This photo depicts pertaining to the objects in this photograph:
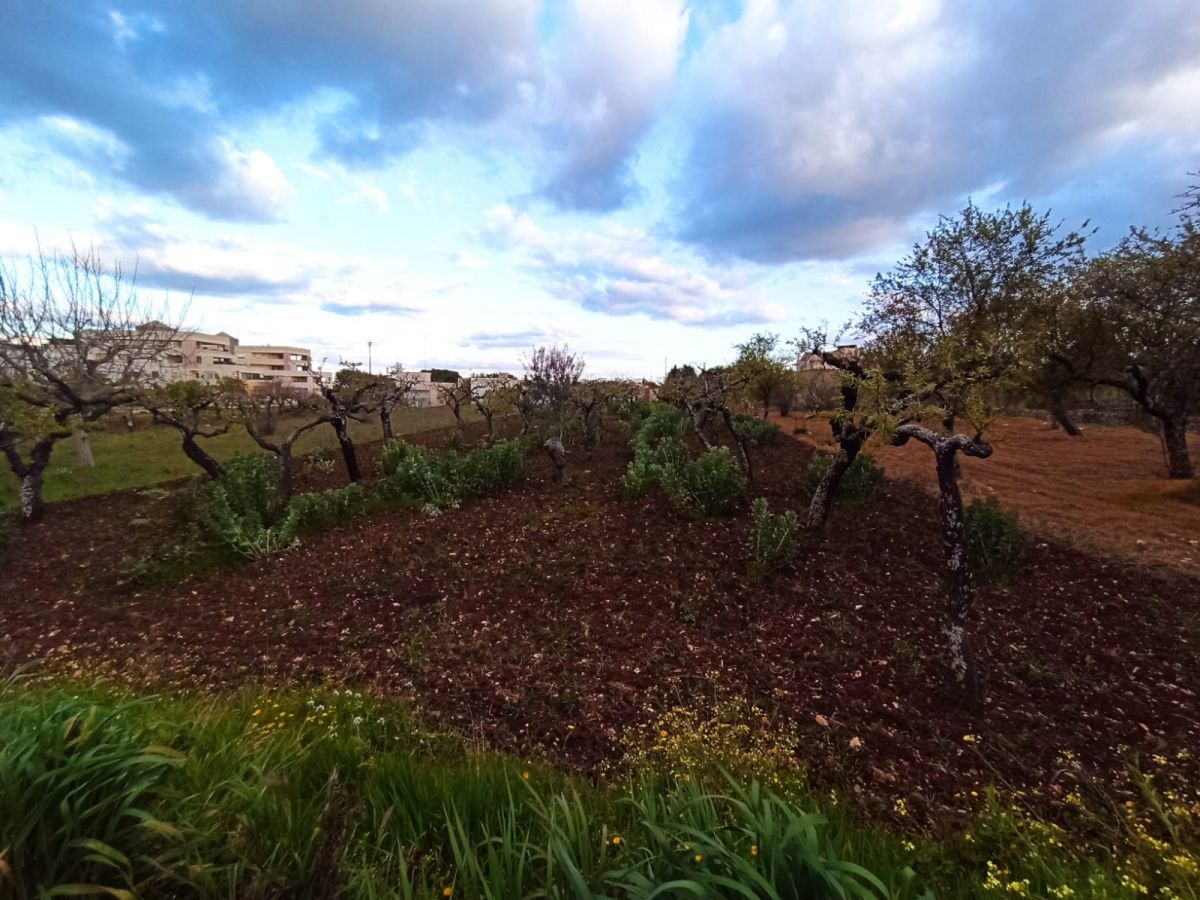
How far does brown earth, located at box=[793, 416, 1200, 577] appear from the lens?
20.8 ft

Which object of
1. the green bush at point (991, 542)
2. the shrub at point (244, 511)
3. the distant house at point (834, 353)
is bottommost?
the shrub at point (244, 511)

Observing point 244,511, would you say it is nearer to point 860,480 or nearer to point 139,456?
point 860,480

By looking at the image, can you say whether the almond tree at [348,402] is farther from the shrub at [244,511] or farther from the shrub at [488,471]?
the shrub at [488,471]

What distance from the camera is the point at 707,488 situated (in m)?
7.22

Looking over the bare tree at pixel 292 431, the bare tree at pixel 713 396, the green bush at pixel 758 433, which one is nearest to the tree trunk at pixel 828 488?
the bare tree at pixel 713 396

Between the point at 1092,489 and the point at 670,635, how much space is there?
32.5ft

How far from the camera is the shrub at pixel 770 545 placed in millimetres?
5473

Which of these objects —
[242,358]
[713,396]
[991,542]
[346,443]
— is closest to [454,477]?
[346,443]

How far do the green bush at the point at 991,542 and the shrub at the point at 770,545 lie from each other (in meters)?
1.95

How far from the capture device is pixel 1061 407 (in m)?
14.5

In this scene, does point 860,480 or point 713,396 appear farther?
point 713,396

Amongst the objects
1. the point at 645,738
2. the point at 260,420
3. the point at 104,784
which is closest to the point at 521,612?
the point at 645,738

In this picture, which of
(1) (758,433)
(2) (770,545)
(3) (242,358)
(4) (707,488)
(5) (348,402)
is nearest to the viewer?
(2) (770,545)

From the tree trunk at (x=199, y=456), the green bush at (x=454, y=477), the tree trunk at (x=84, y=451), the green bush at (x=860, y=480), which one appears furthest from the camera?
the tree trunk at (x=84, y=451)
